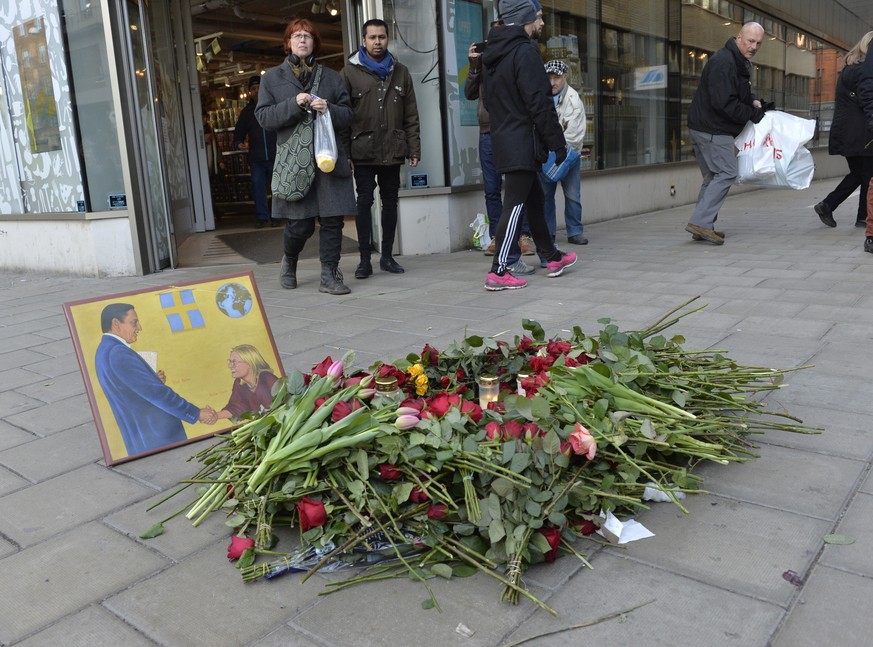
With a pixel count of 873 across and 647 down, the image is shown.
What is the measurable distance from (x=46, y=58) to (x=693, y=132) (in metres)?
6.39

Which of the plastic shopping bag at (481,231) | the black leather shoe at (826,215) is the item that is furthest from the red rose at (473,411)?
the black leather shoe at (826,215)

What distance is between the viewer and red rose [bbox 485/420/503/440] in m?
2.27

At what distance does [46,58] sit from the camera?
784 centimetres

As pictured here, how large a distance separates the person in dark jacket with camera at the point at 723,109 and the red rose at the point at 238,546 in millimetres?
6545

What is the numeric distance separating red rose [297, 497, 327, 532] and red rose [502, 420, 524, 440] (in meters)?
0.55

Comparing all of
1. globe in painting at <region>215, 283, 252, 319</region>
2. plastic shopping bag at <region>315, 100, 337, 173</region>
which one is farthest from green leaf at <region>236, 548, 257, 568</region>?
plastic shopping bag at <region>315, 100, 337, 173</region>

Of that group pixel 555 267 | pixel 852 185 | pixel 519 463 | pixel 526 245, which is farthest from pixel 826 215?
pixel 519 463

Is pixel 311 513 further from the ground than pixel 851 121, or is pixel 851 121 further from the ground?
pixel 851 121

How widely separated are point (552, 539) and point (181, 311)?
1.87 meters

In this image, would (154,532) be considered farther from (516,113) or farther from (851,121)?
(851,121)

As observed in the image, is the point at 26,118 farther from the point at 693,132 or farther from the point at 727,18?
the point at 727,18

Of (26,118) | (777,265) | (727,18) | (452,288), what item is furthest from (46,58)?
(727,18)

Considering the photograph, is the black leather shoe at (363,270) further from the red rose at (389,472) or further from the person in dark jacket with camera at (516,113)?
the red rose at (389,472)

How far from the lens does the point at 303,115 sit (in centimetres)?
583
